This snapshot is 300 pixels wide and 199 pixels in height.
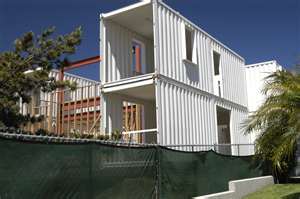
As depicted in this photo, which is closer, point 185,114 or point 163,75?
point 163,75

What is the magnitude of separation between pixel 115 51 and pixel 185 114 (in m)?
3.54

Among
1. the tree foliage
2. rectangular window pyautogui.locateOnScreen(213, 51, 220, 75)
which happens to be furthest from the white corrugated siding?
the tree foliage

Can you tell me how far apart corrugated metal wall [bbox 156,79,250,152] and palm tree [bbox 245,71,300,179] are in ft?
5.49

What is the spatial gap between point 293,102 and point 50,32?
7.49 meters

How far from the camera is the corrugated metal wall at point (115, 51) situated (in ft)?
43.9

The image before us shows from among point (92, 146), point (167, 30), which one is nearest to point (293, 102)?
point (167, 30)

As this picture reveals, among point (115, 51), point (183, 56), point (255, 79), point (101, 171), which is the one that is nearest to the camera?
point (101, 171)

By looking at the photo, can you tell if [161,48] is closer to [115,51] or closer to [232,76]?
[115,51]

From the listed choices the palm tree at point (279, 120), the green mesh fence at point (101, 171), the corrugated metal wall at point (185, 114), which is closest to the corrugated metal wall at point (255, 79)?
the corrugated metal wall at point (185, 114)

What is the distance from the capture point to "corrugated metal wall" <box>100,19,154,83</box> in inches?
527

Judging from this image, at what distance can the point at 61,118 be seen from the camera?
1531cm

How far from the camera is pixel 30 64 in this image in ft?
37.8

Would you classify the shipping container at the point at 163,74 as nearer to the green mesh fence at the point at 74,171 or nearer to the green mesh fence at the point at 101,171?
the green mesh fence at the point at 101,171

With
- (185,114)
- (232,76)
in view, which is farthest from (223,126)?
(185,114)
